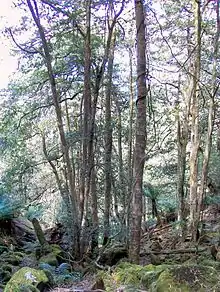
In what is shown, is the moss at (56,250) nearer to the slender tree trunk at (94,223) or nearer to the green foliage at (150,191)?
the slender tree trunk at (94,223)

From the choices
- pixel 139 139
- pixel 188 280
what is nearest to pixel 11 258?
pixel 139 139

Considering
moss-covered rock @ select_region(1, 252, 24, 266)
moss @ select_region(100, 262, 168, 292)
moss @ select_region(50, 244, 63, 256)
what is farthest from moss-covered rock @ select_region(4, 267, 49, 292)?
moss @ select_region(50, 244, 63, 256)

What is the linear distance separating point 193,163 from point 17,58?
249 inches

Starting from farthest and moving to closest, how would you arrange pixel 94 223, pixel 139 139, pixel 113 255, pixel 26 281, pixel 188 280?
pixel 94 223 → pixel 113 255 → pixel 139 139 → pixel 26 281 → pixel 188 280

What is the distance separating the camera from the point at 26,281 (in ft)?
15.9

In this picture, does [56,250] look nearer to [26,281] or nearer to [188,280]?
[26,281]

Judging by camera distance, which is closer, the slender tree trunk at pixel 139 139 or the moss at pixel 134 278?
the moss at pixel 134 278

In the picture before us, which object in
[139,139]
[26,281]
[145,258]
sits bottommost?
[26,281]

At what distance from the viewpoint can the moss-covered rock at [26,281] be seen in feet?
15.3

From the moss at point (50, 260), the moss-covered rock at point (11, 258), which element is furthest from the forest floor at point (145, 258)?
the moss-covered rock at point (11, 258)

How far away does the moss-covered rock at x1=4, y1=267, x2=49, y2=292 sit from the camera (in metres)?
4.66

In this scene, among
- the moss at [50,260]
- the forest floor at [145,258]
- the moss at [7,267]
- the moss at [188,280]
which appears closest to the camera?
the moss at [188,280]

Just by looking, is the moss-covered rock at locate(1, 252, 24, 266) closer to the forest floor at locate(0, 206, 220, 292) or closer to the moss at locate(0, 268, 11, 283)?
the moss at locate(0, 268, 11, 283)

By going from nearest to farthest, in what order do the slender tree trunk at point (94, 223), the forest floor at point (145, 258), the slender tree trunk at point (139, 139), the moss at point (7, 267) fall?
the forest floor at point (145, 258), the slender tree trunk at point (139, 139), the moss at point (7, 267), the slender tree trunk at point (94, 223)
